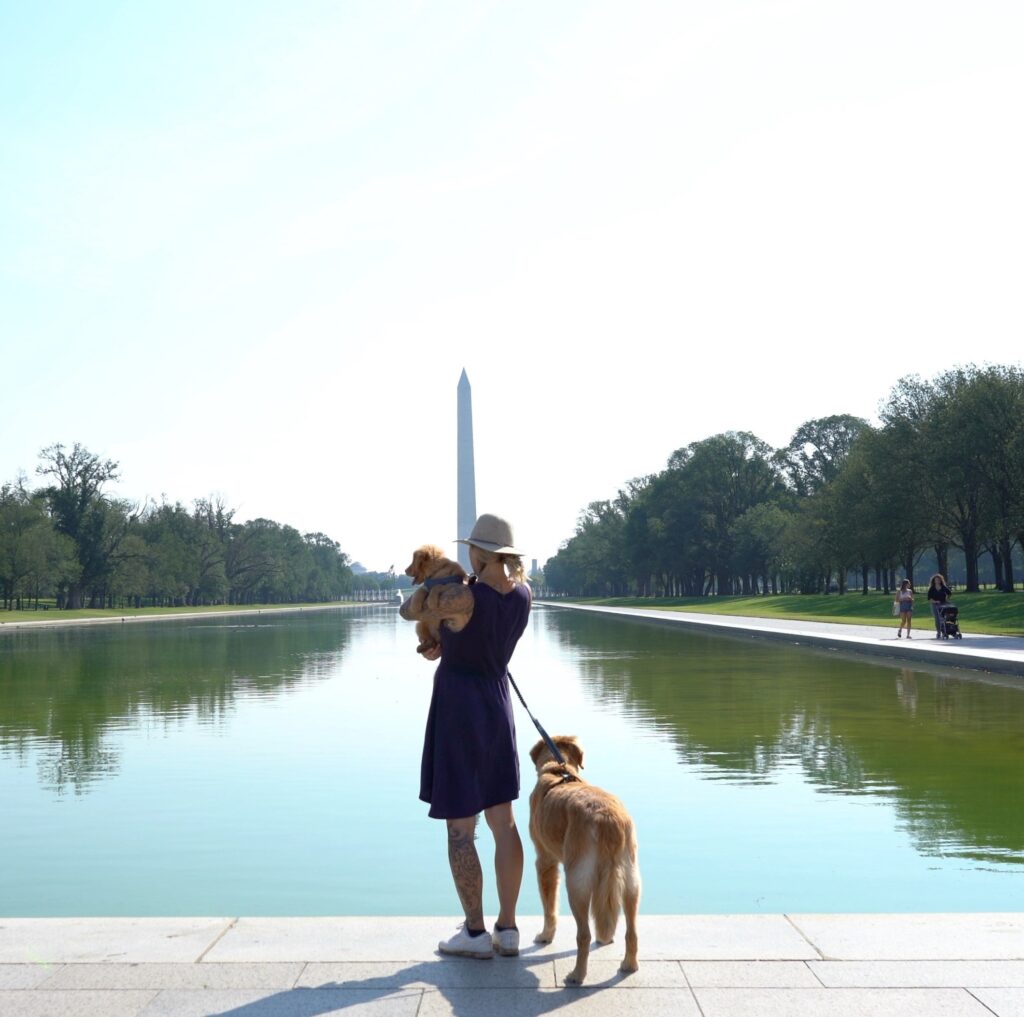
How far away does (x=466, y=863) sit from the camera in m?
5.33

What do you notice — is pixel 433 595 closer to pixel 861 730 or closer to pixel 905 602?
pixel 861 730

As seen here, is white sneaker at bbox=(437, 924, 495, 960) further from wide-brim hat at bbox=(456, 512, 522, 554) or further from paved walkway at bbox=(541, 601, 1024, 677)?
paved walkway at bbox=(541, 601, 1024, 677)

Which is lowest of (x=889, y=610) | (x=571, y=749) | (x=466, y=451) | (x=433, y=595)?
(x=889, y=610)

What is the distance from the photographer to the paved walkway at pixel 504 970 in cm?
435

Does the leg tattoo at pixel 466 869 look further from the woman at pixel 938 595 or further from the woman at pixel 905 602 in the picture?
the woman at pixel 905 602

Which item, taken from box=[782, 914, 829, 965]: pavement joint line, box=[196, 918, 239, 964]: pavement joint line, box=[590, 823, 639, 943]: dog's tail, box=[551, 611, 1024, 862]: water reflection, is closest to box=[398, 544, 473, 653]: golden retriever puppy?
box=[590, 823, 639, 943]: dog's tail

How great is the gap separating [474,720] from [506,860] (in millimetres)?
628

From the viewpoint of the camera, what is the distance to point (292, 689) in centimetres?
1955

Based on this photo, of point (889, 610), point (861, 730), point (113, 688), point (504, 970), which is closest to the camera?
point (504, 970)

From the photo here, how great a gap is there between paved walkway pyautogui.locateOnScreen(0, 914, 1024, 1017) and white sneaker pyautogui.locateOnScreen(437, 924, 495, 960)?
0.16 feet

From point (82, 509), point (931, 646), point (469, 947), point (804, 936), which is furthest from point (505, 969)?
point (82, 509)

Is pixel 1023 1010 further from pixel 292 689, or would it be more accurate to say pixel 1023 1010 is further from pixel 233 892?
pixel 292 689

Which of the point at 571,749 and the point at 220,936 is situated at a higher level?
the point at 571,749

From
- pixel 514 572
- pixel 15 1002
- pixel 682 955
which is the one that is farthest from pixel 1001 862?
pixel 15 1002
